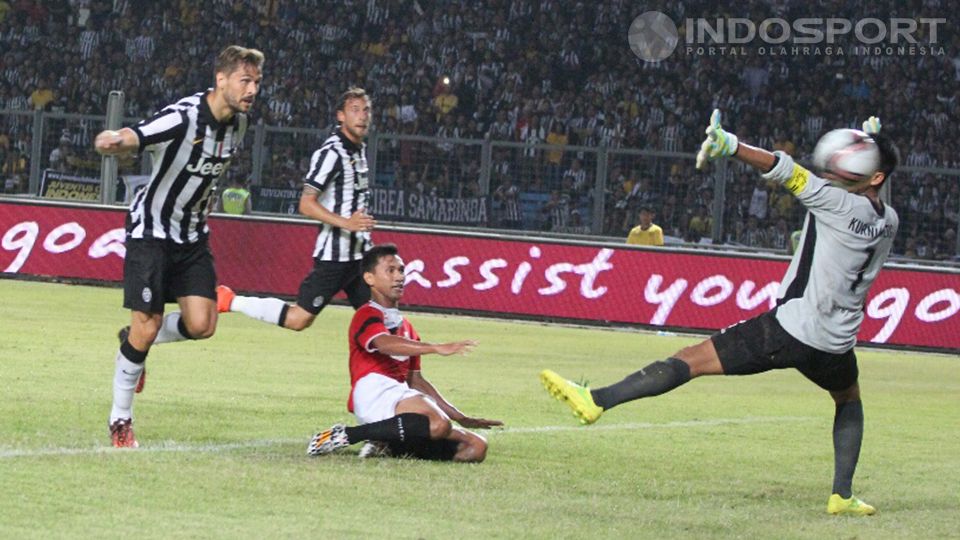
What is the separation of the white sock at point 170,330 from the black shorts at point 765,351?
319cm

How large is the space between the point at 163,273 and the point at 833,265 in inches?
144

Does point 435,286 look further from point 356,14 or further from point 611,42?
point 356,14

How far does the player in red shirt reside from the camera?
909 cm

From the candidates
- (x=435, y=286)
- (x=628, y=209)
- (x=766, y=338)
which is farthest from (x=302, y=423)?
(x=628, y=209)

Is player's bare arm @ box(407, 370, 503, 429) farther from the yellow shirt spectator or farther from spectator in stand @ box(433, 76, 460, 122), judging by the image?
spectator in stand @ box(433, 76, 460, 122)

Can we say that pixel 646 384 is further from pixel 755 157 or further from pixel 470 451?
pixel 470 451

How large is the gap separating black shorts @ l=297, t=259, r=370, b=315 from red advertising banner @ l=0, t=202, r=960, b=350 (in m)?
8.80

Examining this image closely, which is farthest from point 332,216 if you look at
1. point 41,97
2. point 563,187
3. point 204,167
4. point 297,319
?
point 41,97

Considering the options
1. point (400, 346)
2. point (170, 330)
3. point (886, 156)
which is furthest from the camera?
point (170, 330)

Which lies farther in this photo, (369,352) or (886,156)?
(369,352)

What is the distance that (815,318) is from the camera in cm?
823

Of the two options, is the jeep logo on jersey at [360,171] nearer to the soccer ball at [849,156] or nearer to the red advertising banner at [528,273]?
the soccer ball at [849,156]

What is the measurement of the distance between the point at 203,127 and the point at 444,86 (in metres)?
24.1

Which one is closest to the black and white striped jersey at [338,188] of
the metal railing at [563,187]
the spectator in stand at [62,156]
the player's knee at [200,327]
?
the player's knee at [200,327]
